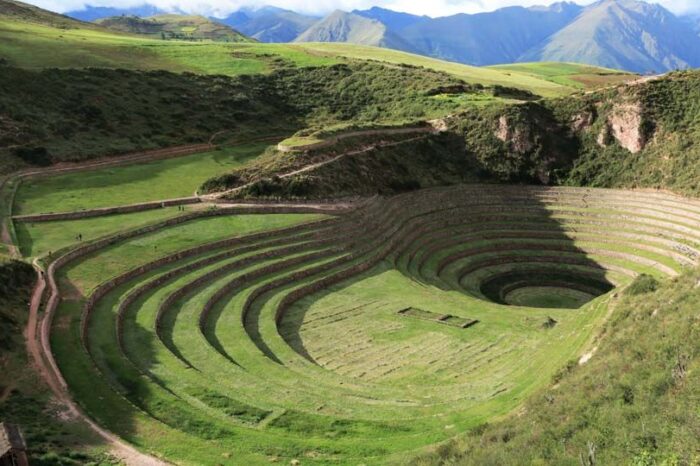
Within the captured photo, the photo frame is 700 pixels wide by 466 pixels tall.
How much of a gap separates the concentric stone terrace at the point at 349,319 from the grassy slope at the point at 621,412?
3992 millimetres

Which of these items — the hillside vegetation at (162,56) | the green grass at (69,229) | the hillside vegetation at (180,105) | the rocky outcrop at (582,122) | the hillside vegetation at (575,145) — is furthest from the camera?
the hillside vegetation at (162,56)

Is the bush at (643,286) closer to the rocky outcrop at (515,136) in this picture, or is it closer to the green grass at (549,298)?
the green grass at (549,298)

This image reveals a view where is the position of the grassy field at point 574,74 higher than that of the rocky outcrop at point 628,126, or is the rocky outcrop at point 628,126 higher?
the grassy field at point 574,74

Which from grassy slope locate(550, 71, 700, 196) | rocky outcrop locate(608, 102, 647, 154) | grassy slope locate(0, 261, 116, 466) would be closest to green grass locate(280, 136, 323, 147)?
grassy slope locate(550, 71, 700, 196)

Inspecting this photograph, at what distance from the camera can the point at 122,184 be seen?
5178 centimetres

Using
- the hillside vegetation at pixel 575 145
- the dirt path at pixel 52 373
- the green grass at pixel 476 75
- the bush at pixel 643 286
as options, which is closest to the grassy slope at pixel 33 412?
the dirt path at pixel 52 373

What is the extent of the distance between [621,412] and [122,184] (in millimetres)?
46244

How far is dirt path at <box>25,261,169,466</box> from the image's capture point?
1825 cm

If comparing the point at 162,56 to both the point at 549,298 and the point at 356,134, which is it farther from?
the point at 549,298

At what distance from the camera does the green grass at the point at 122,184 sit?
45125mm

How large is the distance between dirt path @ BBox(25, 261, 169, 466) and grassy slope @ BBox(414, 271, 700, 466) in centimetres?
876

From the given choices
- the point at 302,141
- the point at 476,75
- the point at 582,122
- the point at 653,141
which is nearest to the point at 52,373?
the point at 302,141

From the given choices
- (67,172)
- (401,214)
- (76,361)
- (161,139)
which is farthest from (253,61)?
(76,361)

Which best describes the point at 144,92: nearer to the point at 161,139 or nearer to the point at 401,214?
the point at 161,139
